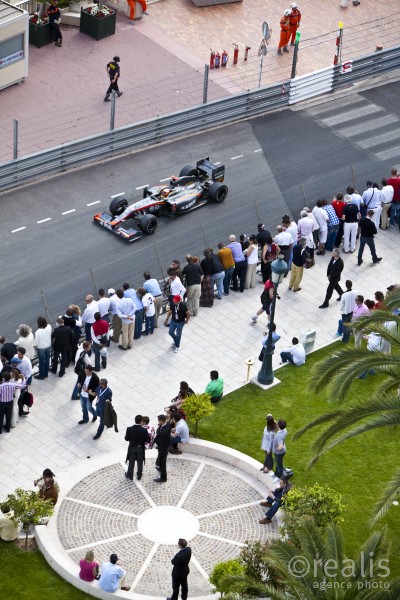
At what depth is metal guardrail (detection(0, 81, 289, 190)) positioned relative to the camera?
137ft

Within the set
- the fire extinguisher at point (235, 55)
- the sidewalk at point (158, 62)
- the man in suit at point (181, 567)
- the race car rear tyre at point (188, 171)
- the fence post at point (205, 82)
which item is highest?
the man in suit at point (181, 567)

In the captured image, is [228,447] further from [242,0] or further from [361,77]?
[242,0]

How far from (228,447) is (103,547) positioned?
4254 mm

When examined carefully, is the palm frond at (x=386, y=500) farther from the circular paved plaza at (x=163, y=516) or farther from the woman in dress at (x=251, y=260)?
the woman in dress at (x=251, y=260)

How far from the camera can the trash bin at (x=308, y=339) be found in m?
35.8

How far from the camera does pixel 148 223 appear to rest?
130 feet

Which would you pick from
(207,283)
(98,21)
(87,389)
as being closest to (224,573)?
(87,389)

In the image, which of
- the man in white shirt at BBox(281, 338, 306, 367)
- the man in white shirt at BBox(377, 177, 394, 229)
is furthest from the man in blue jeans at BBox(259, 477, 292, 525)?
the man in white shirt at BBox(377, 177, 394, 229)

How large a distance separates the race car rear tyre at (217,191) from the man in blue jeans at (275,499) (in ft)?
43.3

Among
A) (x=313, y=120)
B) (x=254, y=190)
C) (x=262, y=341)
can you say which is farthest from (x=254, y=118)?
(x=262, y=341)

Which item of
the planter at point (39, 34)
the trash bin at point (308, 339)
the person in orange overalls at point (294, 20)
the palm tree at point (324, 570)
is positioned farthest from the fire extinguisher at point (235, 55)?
the palm tree at point (324, 570)

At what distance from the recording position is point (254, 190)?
4259 cm

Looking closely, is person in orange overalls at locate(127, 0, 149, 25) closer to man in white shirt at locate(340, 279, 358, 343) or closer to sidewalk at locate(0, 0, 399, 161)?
sidewalk at locate(0, 0, 399, 161)

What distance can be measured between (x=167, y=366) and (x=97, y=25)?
18.6 metres
